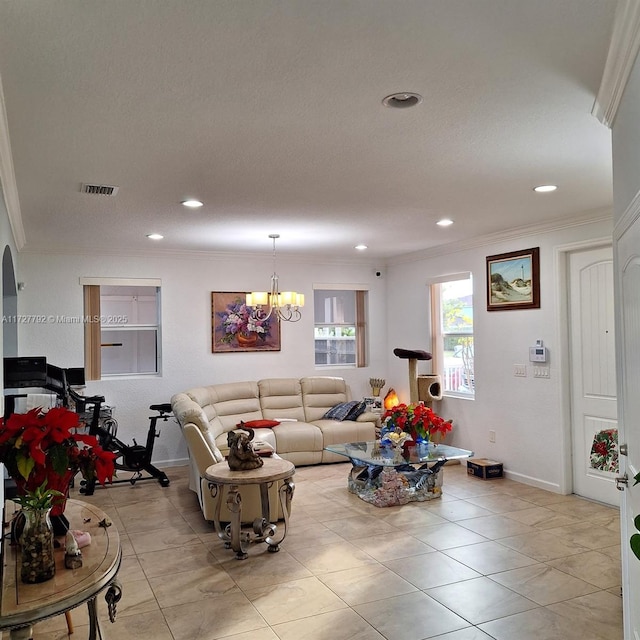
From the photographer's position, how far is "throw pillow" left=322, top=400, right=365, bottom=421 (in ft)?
23.5

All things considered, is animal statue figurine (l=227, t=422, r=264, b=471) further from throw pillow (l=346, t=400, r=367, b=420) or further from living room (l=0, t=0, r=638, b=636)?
throw pillow (l=346, t=400, r=367, b=420)

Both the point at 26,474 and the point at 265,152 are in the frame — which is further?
the point at 265,152

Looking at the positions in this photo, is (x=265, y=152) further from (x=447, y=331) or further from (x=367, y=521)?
(x=447, y=331)

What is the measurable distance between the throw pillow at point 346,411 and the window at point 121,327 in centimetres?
215

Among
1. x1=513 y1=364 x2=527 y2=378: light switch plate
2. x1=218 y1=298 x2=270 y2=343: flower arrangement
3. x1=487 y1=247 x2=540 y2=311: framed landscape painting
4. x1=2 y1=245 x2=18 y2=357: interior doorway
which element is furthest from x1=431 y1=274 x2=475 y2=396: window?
x1=2 y1=245 x2=18 y2=357: interior doorway

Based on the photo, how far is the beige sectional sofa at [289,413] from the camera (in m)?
6.57

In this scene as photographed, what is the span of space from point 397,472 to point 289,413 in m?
2.23

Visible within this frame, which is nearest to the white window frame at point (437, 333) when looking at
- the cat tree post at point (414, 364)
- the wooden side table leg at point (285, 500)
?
the cat tree post at point (414, 364)

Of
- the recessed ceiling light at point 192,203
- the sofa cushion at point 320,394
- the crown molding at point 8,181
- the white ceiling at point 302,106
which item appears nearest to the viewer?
the white ceiling at point 302,106

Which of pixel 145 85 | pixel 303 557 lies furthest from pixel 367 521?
pixel 145 85

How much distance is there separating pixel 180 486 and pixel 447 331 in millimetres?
3491

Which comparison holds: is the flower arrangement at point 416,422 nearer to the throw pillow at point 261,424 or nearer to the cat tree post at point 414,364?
the cat tree post at point 414,364

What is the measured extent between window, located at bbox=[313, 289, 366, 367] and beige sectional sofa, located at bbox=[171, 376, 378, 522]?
1.65 feet

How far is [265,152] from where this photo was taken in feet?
10.7
